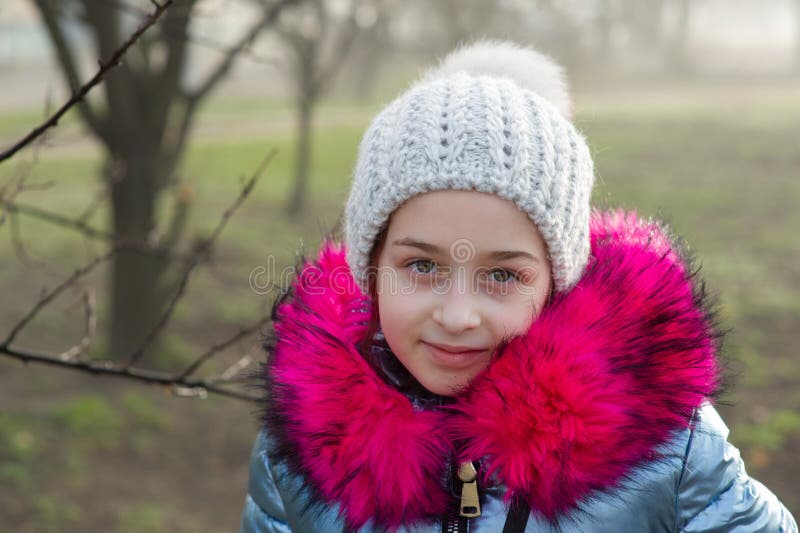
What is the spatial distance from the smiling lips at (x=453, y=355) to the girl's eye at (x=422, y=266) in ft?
0.42

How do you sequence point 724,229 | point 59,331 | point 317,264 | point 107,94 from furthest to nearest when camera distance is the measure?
point 724,229, point 59,331, point 107,94, point 317,264

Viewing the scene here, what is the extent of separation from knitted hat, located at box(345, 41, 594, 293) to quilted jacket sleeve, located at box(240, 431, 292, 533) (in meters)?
0.42

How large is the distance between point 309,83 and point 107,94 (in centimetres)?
458

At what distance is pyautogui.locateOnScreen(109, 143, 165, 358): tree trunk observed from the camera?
500cm

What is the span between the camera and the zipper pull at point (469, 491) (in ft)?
5.11

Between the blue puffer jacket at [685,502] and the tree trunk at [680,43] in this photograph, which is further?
the tree trunk at [680,43]

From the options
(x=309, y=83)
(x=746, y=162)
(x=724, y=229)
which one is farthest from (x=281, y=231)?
(x=746, y=162)

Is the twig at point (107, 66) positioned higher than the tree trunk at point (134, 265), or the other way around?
the twig at point (107, 66)

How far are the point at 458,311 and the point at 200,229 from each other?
6.53 metres

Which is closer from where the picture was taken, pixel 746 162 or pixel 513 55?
pixel 513 55

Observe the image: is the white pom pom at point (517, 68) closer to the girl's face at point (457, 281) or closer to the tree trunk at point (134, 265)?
the girl's face at point (457, 281)

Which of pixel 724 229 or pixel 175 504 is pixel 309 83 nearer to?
pixel 724 229

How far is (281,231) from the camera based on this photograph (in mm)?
9078

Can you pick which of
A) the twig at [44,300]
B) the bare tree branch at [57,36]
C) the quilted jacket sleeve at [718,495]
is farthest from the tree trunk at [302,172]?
the quilted jacket sleeve at [718,495]
